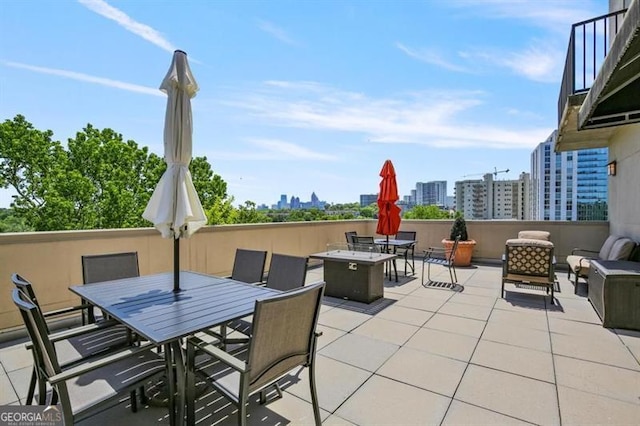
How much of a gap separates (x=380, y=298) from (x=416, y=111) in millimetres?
7585

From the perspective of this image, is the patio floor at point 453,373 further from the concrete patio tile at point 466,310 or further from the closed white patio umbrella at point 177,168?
the closed white patio umbrella at point 177,168

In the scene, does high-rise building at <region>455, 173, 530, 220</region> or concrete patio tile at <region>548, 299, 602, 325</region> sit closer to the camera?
concrete patio tile at <region>548, 299, 602, 325</region>

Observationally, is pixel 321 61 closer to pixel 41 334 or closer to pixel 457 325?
pixel 457 325

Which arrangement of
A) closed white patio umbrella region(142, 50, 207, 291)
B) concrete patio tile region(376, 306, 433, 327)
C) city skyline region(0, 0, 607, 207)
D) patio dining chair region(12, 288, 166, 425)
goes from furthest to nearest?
city skyline region(0, 0, 607, 207) → concrete patio tile region(376, 306, 433, 327) → closed white patio umbrella region(142, 50, 207, 291) → patio dining chair region(12, 288, 166, 425)

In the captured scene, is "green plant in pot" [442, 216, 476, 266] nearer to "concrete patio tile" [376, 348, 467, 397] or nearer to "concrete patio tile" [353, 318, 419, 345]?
"concrete patio tile" [353, 318, 419, 345]

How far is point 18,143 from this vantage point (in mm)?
22875

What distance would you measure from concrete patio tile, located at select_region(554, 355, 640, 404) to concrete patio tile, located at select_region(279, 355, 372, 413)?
5.26 feet

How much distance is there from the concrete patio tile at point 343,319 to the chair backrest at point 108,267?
2.23m

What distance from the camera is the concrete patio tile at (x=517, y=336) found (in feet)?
10.5

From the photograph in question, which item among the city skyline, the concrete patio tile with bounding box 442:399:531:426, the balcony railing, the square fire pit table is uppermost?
the city skyline

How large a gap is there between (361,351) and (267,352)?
167 centimetres

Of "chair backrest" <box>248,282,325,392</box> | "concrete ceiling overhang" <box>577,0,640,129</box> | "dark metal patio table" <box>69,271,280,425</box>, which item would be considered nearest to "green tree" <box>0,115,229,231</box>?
"dark metal patio table" <box>69,271,280,425</box>

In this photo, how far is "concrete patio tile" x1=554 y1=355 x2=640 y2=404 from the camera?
231 cm

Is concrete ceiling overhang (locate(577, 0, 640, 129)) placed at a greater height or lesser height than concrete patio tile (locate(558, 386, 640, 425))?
greater
